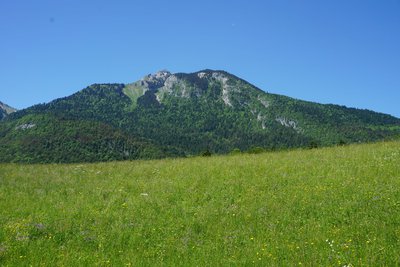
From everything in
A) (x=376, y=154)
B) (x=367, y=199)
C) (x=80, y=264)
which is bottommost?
(x=80, y=264)

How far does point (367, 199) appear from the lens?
1116cm

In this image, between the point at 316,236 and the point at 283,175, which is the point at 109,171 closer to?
the point at 283,175

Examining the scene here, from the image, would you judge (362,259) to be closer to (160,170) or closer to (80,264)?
(80,264)

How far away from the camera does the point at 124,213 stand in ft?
39.3

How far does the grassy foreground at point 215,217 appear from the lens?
8.51 meters

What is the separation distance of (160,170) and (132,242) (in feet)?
29.8

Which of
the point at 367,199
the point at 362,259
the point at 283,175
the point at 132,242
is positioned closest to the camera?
the point at 362,259

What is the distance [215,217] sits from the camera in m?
11.3

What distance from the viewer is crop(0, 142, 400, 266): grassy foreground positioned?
851cm

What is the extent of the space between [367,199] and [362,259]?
3.97 metres

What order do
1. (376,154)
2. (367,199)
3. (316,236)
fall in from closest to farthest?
1. (316,236)
2. (367,199)
3. (376,154)

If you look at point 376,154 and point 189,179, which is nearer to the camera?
point 189,179

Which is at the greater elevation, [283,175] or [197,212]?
[283,175]

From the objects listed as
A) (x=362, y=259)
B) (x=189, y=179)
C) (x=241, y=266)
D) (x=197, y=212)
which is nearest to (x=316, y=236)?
(x=362, y=259)
